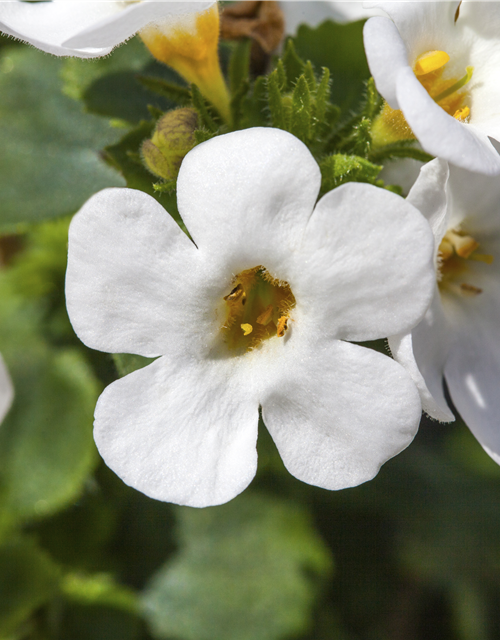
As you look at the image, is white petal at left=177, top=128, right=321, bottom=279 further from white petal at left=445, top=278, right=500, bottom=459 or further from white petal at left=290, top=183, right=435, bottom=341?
white petal at left=445, top=278, right=500, bottom=459

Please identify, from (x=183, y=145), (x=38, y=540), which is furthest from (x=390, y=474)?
(x=183, y=145)

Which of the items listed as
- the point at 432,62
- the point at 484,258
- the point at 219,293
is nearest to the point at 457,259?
the point at 484,258

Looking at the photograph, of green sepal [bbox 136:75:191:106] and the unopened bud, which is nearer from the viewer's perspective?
the unopened bud

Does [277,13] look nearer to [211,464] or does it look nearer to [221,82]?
[221,82]

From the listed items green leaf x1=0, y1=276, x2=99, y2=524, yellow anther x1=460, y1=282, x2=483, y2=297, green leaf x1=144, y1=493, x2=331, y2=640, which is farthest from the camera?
green leaf x1=144, y1=493, x2=331, y2=640

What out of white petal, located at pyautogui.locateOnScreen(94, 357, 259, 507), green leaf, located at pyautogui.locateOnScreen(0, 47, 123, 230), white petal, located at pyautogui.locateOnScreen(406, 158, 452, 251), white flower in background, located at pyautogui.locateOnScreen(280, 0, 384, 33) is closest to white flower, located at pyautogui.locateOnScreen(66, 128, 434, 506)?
white petal, located at pyautogui.locateOnScreen(94, 357, 259, 507)

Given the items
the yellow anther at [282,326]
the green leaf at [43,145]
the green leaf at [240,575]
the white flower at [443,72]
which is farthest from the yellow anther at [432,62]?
the green leaf at [240,575]

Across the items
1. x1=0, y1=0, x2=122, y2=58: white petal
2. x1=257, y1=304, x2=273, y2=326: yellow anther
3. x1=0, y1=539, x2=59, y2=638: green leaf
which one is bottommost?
x1=0, y1=539, x2=59, y2=638: green leaf
